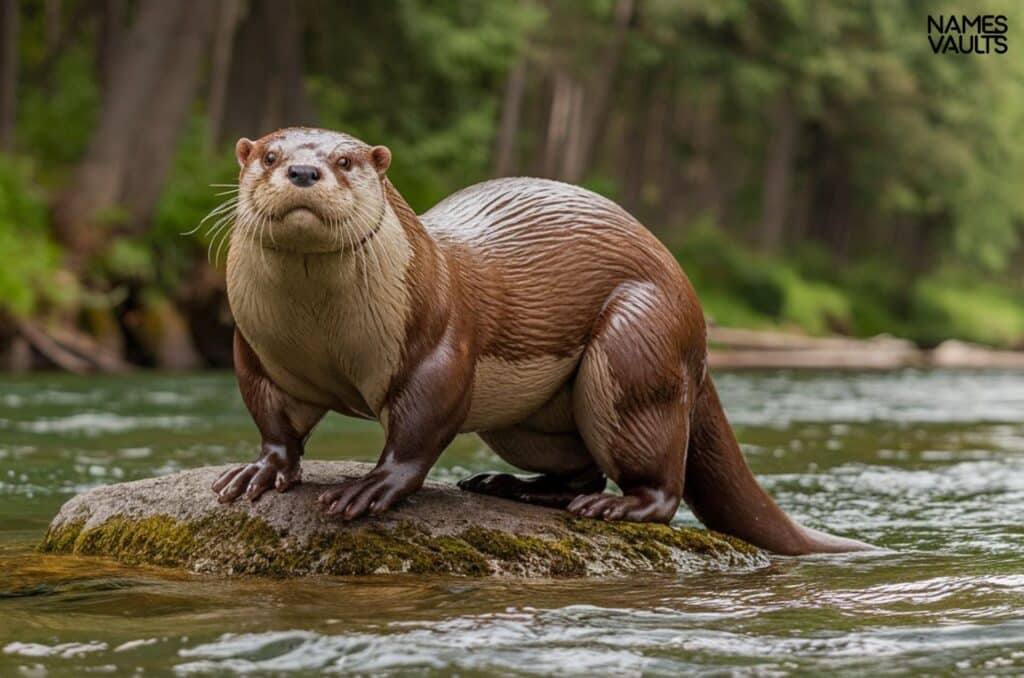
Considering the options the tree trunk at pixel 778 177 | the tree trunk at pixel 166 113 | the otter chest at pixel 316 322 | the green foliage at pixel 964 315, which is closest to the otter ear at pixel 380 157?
the otter chest at pixel 316 322

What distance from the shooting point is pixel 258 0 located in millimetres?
22125

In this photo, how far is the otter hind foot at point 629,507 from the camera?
484cm

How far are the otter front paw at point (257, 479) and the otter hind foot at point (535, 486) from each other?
2.42 feet

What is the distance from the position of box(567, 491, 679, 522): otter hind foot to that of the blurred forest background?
34.0 ft

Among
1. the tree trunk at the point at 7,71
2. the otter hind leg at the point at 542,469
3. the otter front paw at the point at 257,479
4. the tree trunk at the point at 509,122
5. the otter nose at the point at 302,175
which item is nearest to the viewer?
the otter nose at the point at 302,175

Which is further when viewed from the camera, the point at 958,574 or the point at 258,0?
the point at 258,0

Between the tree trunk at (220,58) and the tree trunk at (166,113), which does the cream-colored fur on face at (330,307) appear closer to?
the tree trunk at (166,113)

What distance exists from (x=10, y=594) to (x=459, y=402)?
1.28 metres

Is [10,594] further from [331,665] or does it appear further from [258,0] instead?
[258,0]

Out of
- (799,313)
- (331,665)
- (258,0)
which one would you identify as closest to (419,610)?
(331,665)

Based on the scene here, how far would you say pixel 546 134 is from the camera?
33.0m

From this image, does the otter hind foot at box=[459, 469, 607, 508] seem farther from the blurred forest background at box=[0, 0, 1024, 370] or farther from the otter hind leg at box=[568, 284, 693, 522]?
the blurred forest background at box=[0, 0, 1024, 370]

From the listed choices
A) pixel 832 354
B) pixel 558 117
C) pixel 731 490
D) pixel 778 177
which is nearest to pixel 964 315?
pixel 778 177

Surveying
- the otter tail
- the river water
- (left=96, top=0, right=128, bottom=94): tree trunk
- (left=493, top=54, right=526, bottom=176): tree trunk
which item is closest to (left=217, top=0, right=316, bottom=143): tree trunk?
(left=96, top=0, right=128, bottom=94): tree trunk
